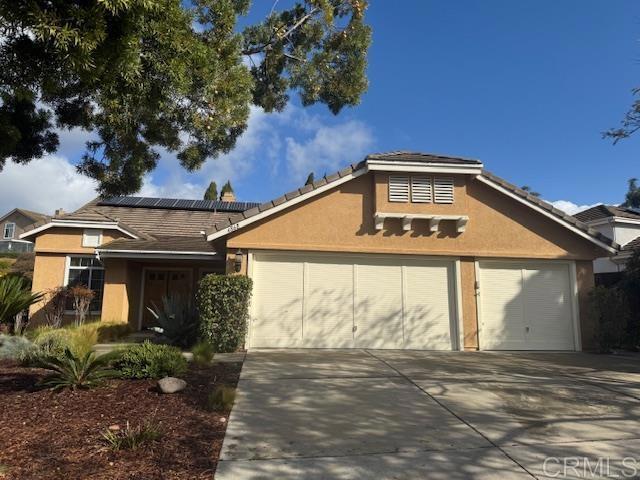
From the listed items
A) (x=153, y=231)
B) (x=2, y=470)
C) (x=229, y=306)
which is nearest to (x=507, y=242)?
(x=229, y=306)

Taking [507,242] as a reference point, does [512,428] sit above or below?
below

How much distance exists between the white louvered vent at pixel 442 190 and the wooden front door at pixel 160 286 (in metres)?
9.73

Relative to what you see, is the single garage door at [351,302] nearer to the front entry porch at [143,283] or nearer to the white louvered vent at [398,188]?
the white louvered vent at [398,188]

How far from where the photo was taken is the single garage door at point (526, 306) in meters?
12.0

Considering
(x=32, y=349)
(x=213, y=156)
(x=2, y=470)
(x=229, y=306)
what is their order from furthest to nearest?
(x=229, y=306) < (x=213, y=156) < (x=32, y=349) < (x=2, y=470)

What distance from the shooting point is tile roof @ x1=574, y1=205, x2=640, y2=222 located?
2083cm

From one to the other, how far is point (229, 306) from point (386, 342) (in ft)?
13.9

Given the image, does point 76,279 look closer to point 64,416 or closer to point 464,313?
point 64,416

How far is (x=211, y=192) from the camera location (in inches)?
1537

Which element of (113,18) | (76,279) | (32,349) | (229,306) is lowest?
(32,349)

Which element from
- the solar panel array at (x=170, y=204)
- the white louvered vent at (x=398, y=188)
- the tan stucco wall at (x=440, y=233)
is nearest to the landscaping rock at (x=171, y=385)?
the tan stucco wall at (x=440, y=233)

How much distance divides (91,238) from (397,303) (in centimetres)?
1080

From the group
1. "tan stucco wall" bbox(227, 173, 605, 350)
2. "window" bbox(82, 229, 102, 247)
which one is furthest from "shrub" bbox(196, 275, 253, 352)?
"window" bbox(82, 229, 102, 247)

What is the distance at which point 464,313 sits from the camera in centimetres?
1191
